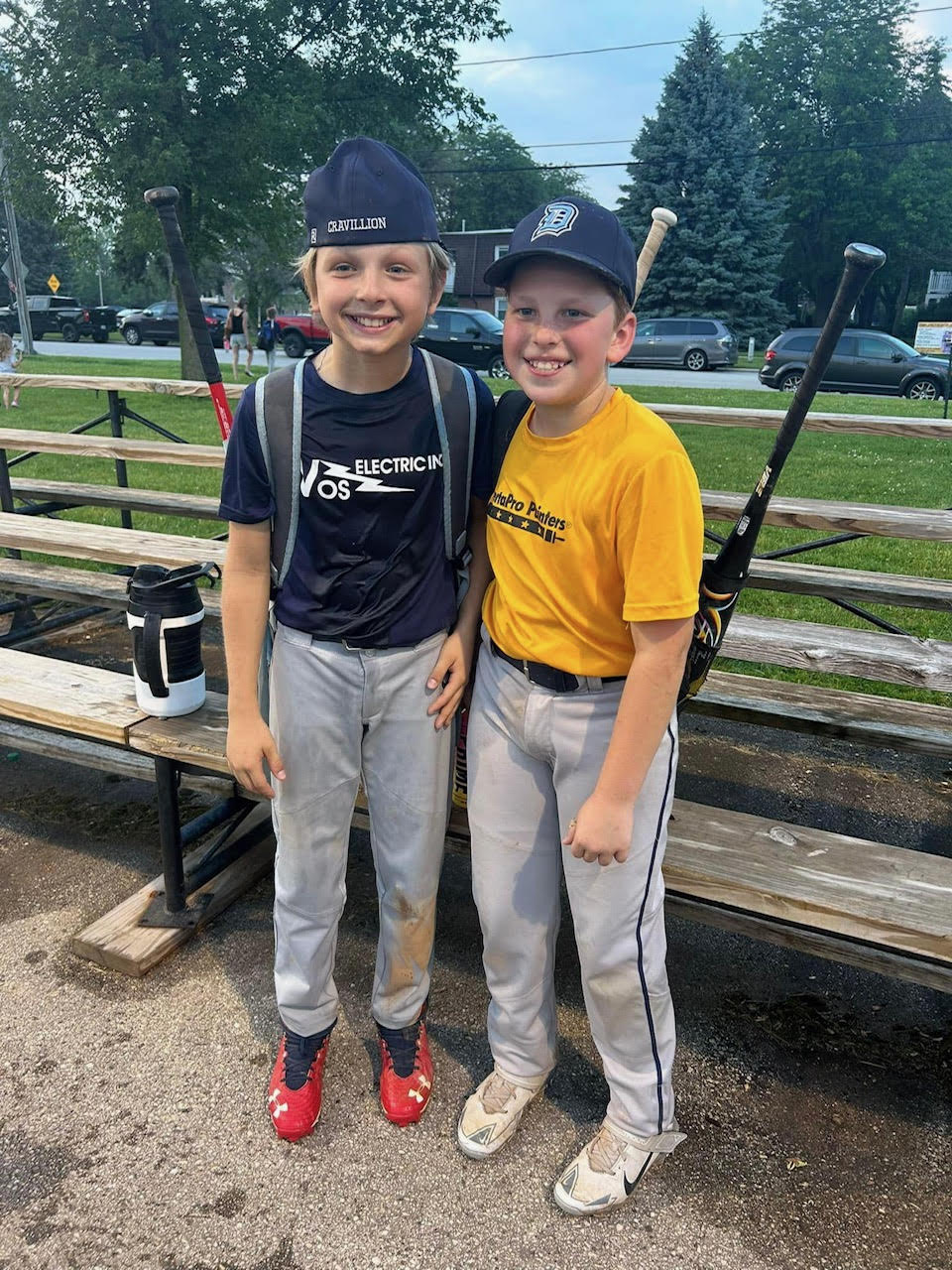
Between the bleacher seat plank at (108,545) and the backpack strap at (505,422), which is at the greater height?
the backpack strap at (505,422)

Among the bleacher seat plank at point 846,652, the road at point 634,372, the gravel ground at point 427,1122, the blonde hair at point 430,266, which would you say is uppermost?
the blonde hair at point 430,266

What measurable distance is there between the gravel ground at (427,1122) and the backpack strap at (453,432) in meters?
1.33

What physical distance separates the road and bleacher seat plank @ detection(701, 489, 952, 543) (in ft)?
53.4

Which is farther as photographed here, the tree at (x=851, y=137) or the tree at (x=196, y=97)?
the tree at (x=851, y=137)

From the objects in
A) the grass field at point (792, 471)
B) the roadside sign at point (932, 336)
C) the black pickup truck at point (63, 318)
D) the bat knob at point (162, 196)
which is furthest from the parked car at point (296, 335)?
the bat knob at point (162, 196)

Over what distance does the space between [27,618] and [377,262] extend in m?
4.34

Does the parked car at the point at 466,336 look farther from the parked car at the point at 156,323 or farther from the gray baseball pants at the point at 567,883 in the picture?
the gray baseball pants at the point at 567,883

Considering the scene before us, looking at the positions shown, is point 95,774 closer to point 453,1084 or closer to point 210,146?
point 453,1084

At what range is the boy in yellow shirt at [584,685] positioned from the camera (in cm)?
164

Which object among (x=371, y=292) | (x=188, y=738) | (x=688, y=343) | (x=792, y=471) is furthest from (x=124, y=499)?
(x=688, y=343)

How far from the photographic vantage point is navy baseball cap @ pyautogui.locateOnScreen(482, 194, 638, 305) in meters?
1.63

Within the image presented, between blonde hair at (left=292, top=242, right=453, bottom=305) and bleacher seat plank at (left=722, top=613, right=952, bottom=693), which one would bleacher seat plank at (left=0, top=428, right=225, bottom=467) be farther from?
blonde hair at (left=292, top=242, right=453, bottom=305)

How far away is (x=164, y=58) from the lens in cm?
1709

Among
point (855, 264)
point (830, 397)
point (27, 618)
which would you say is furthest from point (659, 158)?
point (855, 264)
